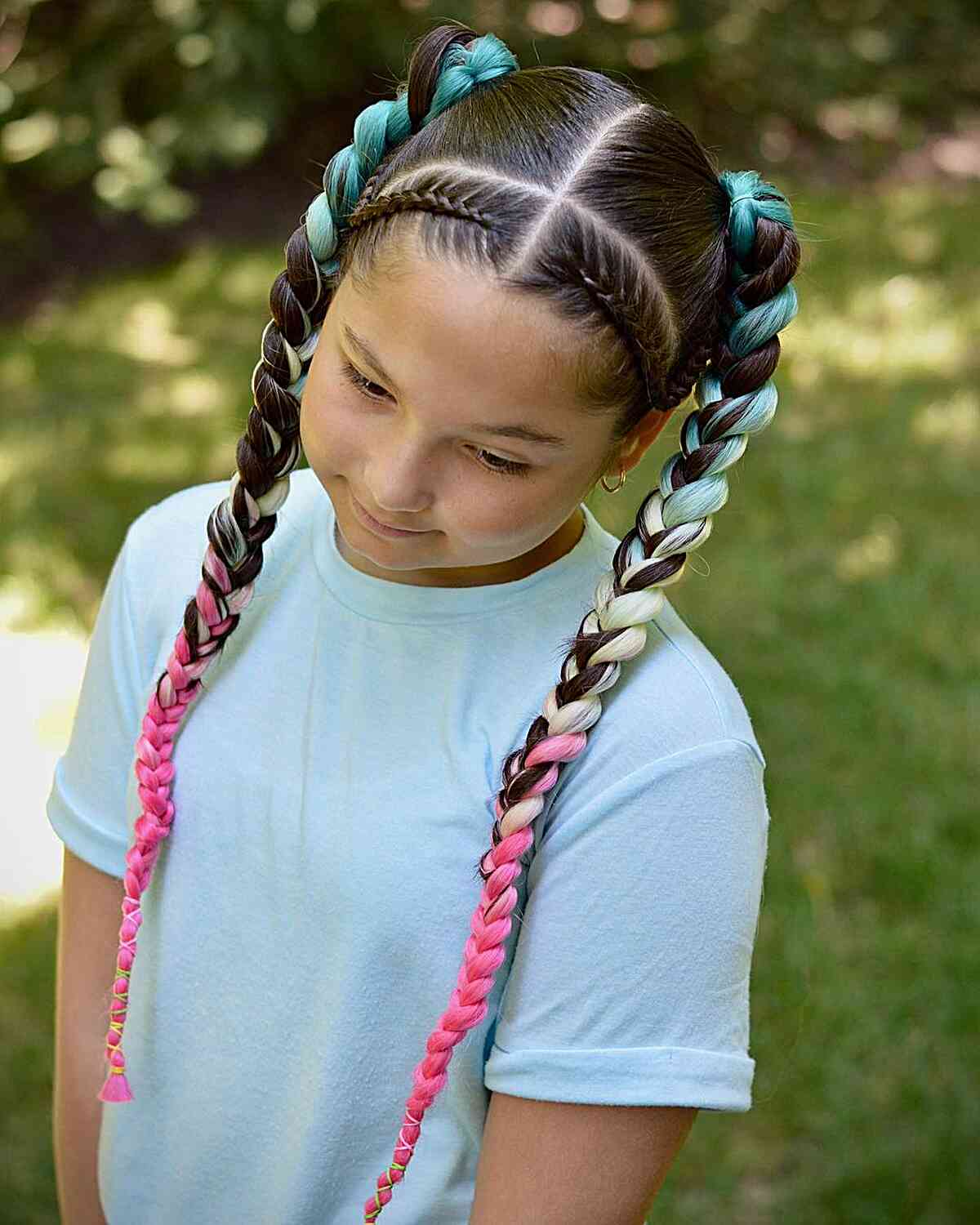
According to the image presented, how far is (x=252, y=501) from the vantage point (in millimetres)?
1405

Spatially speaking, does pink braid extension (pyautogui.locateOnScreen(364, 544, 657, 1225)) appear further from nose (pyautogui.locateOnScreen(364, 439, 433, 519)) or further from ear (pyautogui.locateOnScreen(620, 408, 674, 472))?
nose (pyautogui.locateOnScreen(364, 439, 433, 519))

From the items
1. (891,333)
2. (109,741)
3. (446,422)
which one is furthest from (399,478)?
(891,333)

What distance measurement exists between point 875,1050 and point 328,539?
1.89 meters

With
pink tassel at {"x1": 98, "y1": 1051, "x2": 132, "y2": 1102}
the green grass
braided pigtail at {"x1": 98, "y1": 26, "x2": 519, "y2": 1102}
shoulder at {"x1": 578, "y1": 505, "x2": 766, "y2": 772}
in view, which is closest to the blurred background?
the green grass

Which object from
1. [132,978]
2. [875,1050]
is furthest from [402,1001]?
[875,1050]

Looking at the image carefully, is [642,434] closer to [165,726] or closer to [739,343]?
[739,343]

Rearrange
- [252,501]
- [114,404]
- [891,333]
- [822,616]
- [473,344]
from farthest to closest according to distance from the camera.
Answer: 1. [891,333]
2. [114,404]
3. [822,616]
4. [252,501]
5. [473,344]

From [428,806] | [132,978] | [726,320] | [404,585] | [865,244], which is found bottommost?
[865,244]

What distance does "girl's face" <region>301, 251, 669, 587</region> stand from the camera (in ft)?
3.77

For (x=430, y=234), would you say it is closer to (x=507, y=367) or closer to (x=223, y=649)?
(x=507, y=367)

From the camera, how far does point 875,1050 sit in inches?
112

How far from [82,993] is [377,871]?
18.5 inches

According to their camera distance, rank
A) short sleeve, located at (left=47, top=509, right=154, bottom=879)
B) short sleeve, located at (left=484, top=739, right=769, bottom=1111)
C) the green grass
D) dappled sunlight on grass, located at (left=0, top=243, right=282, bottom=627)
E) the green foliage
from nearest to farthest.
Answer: short sleeve, located at (left=484, top=739, right=769, bottom=1111) < short sleeve, located at (left=47, top=509, right=154, bottom=879) < the green grass < dappled sunlight on grass, located at (left=0, top=243, right=282, bottom=627) < the green foliage

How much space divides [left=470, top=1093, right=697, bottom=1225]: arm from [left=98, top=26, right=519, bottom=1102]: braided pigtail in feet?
1.37
